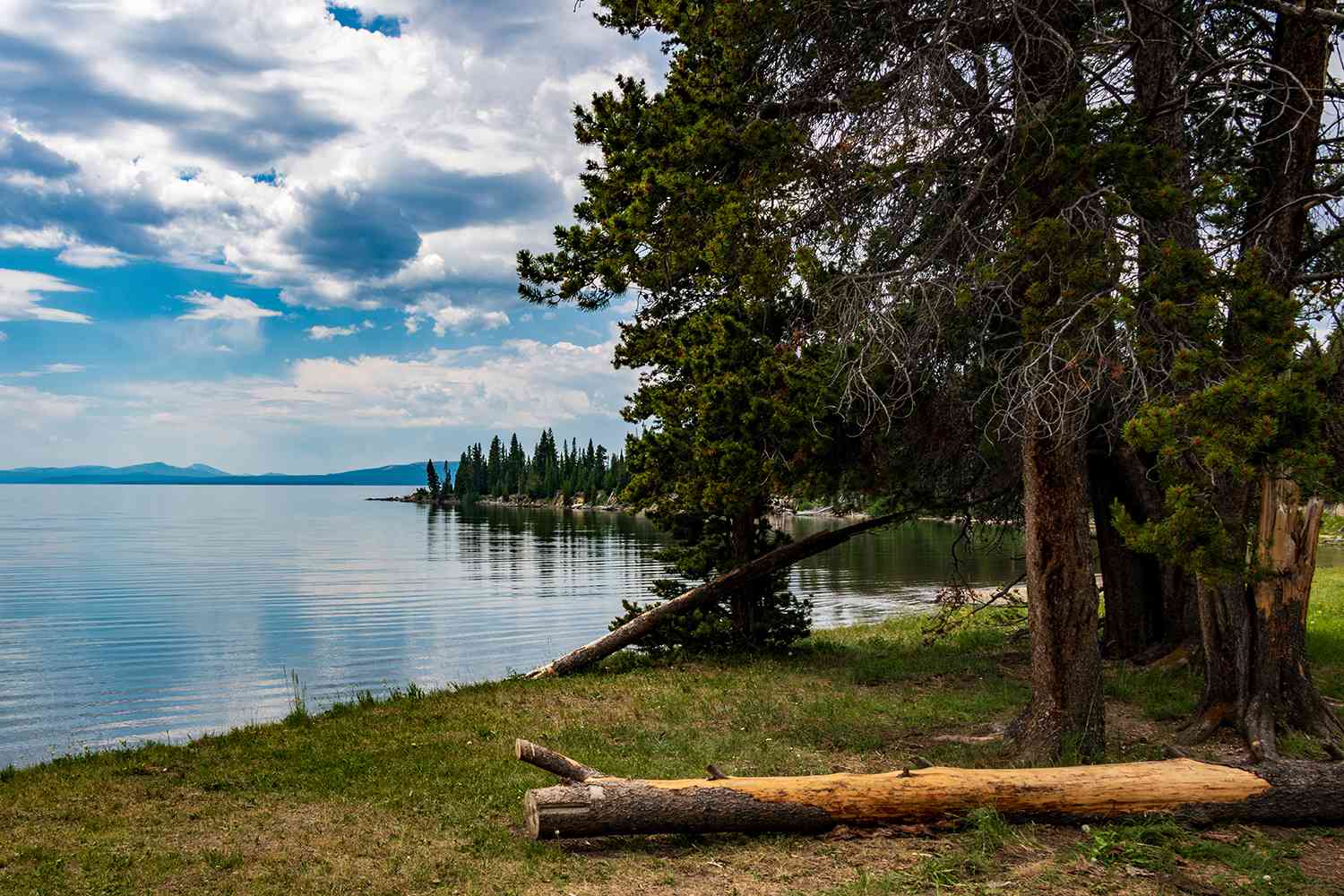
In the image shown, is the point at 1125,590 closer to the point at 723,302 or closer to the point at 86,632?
the point at 723,302

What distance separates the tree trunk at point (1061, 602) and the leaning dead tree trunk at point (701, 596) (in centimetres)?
696

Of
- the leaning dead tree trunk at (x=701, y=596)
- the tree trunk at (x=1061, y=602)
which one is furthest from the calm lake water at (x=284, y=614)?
the tree trunk at (x=1061, y=602)

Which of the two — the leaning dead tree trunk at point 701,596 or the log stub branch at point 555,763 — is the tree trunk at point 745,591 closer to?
the leaning dead tree trunk at point 701,596

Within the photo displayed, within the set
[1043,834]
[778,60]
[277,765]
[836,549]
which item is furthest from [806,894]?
[836,549]

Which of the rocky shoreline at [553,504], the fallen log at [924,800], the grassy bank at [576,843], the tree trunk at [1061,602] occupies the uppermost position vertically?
the tree trunk at [1061,602]

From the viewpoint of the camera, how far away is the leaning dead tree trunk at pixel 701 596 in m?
16.4

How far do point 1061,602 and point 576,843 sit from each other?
5.30 meters

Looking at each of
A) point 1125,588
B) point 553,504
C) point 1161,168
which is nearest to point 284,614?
point 1125,588

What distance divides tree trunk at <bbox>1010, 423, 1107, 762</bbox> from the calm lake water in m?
8.42

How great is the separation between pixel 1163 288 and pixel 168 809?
402 inches

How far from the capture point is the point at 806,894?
6.34 m

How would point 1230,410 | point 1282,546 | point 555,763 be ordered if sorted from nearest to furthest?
1. point 1230,410
2. point 555,763
3. point 1282,546

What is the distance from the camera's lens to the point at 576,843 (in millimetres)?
7512

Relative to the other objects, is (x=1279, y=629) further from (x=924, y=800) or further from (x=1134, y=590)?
(x=1134, y=590)
